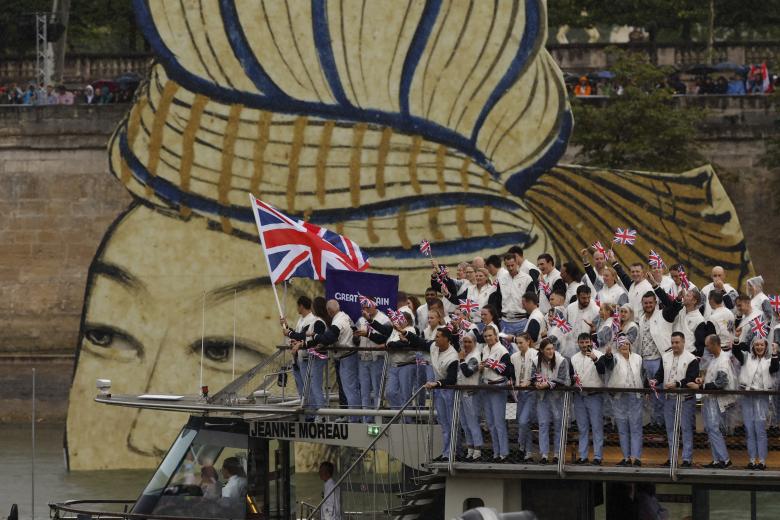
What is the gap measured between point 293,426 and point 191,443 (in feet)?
4.04

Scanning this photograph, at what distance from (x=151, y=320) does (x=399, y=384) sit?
13.7m

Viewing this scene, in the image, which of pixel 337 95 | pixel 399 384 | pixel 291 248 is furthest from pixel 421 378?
pixel 337 95

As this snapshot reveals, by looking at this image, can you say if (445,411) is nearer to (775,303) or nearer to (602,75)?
(775,303)

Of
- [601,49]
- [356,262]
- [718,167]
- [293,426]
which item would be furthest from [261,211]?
[601,49]

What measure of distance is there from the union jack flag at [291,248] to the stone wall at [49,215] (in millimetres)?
22068

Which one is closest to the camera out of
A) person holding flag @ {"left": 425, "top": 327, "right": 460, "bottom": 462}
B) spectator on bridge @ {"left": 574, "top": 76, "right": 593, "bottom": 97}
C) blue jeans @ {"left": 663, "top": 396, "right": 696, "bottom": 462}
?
blue jeans @ {"left": 663, "top": 396, "right": 696, "bottom": 462}

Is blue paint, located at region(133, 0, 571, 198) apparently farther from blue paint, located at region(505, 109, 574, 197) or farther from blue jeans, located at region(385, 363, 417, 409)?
blue jeans, located at region(385, 363, 417, 409)

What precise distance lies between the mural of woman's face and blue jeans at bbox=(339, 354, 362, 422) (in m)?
12.5

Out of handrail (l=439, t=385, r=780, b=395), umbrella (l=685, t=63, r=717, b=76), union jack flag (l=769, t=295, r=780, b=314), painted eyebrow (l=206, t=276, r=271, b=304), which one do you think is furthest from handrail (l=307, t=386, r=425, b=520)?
umbrella (l=685, t=63, r=717, b=76)

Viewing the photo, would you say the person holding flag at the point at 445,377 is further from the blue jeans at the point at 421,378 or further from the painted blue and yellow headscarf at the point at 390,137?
the painted blue and yellow headscarf at the point at 390,137

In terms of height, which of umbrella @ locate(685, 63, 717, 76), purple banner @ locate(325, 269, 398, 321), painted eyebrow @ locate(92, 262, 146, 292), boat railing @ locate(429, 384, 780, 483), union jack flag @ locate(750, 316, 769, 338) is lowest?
boat railing @ locate(429, 384, 780, 483)

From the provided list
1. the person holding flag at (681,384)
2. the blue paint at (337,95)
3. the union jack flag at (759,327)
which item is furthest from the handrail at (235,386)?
the blue paint at (337,95)

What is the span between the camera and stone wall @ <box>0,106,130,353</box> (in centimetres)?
4934

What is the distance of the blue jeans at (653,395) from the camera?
75.4 ft
